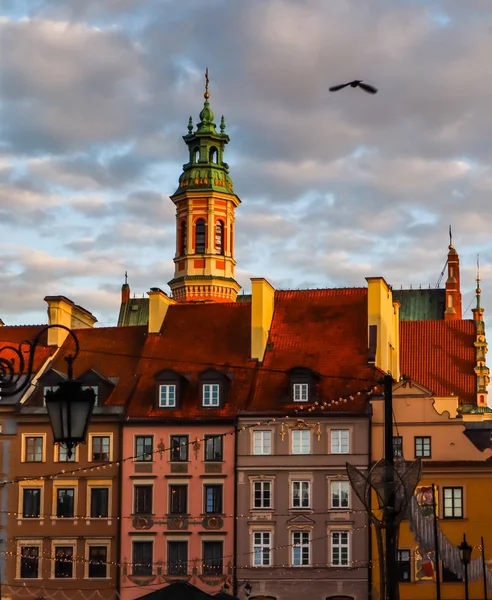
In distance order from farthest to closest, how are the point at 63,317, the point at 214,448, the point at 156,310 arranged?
the point at 63,317
the point at 156,310
the point at 214,448

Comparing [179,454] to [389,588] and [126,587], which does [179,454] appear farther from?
[389,588]

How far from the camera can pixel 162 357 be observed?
73.1 m

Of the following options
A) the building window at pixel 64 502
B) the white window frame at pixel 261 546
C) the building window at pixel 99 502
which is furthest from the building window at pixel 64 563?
the white window frame at pixel 261 546

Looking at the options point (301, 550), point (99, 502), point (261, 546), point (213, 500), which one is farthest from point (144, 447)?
point (301, 550)

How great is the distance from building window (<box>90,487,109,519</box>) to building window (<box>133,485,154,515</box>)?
1380 mm

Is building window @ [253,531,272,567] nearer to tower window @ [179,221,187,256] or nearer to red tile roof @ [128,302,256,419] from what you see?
red tile roof @ [128,302,256,419]

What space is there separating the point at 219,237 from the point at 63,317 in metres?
42.9

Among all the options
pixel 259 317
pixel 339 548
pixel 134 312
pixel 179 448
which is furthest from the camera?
pixel 134 312

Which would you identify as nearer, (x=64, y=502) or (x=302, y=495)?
(x=302, y=495)

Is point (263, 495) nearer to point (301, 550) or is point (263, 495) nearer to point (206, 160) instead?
point (301, 550)

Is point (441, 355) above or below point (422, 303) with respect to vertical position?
below

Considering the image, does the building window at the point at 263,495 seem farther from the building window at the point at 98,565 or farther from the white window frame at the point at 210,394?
the building window at the point at 98,565

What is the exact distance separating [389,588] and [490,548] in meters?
41.6

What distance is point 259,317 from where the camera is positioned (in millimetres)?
72625
